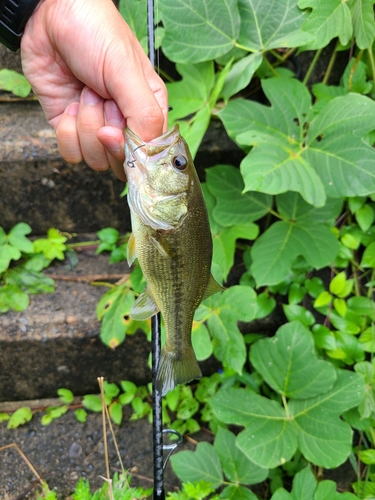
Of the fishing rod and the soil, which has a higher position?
the fishing rod

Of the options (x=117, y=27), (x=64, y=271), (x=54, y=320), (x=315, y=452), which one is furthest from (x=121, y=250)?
(x=315, y=452)

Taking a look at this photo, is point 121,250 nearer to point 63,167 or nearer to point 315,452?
point 63,167

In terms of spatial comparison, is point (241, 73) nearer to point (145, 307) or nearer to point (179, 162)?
point (179, 162)

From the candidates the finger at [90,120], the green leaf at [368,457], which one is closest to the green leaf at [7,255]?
the finger at [90,120]

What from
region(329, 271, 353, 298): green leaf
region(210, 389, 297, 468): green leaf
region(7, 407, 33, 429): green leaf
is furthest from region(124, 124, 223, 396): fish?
region(7, 407, 33, 429): green leaf

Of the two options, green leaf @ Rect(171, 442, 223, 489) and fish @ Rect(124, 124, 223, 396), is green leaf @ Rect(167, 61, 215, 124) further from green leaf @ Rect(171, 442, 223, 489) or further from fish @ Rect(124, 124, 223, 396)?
green leaf @ Rect(171, 442, 223, 489)

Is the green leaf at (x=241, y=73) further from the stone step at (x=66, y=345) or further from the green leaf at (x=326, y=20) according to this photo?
the stone step at (x=66, y=345)
